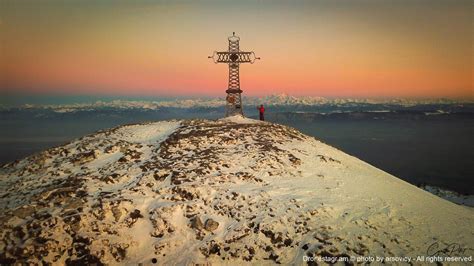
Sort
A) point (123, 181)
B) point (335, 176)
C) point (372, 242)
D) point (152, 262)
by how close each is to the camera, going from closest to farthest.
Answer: point (152, 262), point (372, 242), point (123, 181), point (335, 176)

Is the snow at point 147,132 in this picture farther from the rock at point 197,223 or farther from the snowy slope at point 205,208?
the rock at point 197,223

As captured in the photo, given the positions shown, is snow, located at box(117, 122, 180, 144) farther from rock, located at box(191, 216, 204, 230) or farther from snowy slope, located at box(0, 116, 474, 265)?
rock, located at box(191, 216, 204, 230)

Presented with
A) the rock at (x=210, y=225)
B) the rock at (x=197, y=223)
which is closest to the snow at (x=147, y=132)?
the rock at (x=197, y=223)

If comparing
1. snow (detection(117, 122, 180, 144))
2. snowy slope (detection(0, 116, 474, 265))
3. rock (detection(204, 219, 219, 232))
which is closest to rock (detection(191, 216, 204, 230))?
snowy slope (detection(0, 116, 474, 265))

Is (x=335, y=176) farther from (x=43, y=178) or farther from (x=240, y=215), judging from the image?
(x=43, y=178)

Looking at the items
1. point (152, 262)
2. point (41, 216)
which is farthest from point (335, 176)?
point (41, 216)

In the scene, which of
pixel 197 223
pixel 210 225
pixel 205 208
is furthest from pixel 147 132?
pixel 210 225
